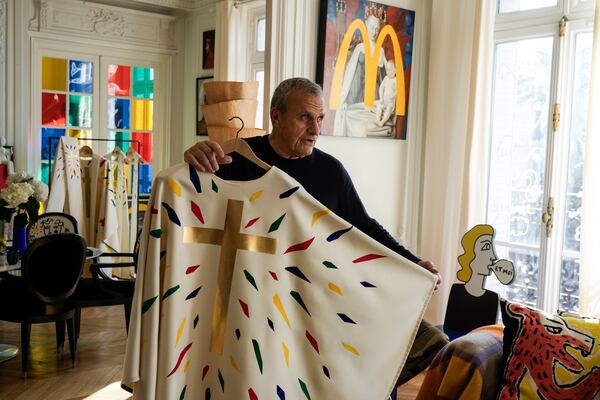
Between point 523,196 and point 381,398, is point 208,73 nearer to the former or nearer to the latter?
point 523,196

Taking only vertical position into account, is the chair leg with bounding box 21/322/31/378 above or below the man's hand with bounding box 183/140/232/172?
below

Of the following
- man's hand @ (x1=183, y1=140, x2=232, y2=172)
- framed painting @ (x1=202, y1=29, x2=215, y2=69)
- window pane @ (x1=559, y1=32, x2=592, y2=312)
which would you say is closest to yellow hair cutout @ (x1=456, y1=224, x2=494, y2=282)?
man's hand @ (x1=183, y1=140, x2=232, y2=172)

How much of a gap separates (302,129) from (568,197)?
2.40 metres

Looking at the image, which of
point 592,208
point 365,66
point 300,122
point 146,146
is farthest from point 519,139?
point 146,146

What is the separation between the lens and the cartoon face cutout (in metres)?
2.71

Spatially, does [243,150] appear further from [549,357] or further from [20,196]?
[20,196]

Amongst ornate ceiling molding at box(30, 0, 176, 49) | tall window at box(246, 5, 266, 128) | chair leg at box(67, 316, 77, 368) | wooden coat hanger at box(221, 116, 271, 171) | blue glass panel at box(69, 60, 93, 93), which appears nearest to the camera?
wooden coat hanger at box(221, 116, 271, 171)

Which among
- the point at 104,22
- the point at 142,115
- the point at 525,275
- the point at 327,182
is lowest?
the point at 525,275

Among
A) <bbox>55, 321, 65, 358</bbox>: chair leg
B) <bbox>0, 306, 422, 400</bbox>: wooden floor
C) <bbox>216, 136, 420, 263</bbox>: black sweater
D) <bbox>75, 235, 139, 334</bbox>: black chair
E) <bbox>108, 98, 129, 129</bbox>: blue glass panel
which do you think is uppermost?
<bbox>108, 98, 129, 129</bbox>: blue glass panel

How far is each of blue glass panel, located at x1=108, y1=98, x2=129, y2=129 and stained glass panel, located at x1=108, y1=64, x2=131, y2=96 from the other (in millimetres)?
87

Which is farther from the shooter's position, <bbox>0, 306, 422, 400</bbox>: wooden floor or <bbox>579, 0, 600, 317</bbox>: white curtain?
<bbox>0, 306, 422, 400</bbox>: wooden floor

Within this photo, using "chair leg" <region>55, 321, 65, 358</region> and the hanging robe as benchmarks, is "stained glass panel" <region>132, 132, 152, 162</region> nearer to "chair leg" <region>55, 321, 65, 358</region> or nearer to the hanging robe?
the hanging robe

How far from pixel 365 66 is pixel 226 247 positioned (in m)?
2.85

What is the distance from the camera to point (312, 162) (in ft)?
8.54
